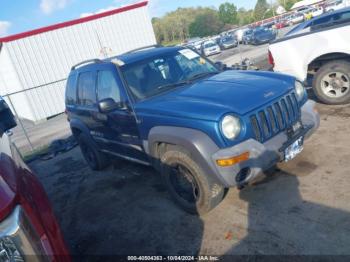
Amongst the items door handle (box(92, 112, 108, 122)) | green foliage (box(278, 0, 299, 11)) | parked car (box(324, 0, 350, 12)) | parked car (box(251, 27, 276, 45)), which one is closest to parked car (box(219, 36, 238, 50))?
parked car (box(251, 27, 276, 45))

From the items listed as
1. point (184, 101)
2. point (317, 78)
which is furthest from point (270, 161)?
point (317, 78)

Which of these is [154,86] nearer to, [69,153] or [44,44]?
[69,153]

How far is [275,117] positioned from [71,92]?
399 centimetres

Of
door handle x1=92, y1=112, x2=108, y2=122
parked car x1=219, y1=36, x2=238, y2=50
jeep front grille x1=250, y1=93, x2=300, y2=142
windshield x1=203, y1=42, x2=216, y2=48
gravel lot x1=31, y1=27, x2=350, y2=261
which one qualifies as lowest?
parked car x1=219, y1=36, x2=238, y2=50

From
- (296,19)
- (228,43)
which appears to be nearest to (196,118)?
(228,43)

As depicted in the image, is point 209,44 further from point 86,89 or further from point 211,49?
point 86,89

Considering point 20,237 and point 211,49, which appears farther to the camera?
point 211,49

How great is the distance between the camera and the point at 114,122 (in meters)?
4.82

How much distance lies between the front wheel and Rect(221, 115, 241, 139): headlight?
12.1 ft

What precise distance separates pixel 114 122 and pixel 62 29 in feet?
52.0

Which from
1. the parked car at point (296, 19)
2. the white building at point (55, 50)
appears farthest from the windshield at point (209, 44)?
the parked car at point (296, 19)

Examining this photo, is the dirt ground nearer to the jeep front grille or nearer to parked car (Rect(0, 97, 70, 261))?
the jeep front grille

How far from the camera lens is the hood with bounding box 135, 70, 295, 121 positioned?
3.47m

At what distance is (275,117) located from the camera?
12.1ft
